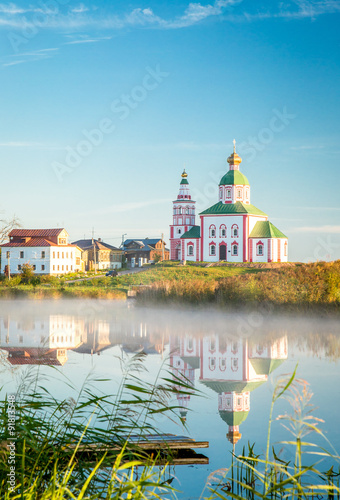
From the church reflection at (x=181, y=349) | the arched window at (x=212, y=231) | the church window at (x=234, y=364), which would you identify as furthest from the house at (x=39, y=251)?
the church window at (x=234, y=364)

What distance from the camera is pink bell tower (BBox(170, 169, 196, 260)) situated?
6050 centimetres

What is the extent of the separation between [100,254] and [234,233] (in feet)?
80.1

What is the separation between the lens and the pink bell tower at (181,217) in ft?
198

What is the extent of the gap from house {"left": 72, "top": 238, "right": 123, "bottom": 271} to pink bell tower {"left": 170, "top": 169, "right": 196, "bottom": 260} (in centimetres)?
1282

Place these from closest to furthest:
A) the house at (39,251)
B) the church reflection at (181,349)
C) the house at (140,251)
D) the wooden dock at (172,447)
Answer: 1. the wooden dock at (172,447)
2. the church reflection at (181,349)
3. the house at (39,251)
4. the house at (140,251)

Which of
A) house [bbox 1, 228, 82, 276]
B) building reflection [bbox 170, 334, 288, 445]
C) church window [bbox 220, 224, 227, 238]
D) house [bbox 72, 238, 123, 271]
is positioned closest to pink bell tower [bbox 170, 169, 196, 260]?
church window [bbox 220, 224, 227, 238]

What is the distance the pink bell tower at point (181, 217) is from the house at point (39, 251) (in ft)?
33.5

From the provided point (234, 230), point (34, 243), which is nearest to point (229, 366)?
point (234, 230)

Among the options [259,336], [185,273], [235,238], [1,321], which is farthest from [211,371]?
[235,238]

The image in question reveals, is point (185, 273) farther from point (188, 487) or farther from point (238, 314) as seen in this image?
point (188, 487)

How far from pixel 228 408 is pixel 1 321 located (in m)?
15.1

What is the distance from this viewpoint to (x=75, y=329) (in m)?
19.1

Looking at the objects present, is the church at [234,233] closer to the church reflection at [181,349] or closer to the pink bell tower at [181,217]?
the pink bell tower at [181,217]

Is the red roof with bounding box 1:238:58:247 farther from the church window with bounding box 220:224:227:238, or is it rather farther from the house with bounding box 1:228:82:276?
the church window with bounding box 220:224:227:238
